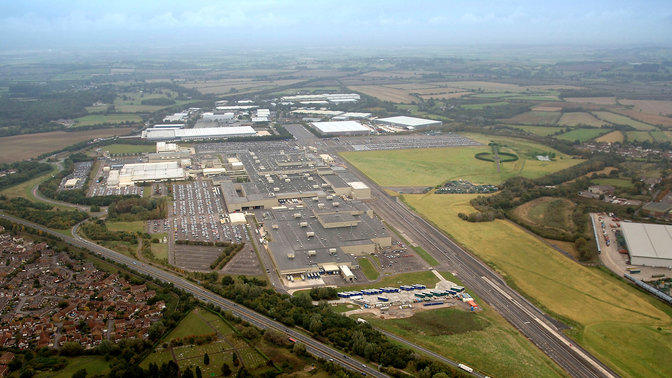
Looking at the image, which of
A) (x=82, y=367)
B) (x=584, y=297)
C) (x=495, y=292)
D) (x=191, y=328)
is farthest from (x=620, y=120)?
(x=82, y=367)

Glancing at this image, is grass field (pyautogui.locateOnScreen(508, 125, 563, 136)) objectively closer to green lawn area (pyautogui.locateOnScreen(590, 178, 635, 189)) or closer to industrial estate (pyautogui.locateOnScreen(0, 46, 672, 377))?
industrial estate (pyautogui.locateOnScreen(0, 46, 672, 377))

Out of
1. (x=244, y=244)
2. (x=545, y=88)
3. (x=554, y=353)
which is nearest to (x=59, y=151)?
(x=244, y=244)

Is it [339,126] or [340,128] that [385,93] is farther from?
[340,128]

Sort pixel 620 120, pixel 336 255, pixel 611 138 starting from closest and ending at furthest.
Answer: pixel 336 255
pixel 611 138
pixel 620 120

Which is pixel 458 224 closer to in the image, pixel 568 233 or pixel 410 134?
pixel 568 233

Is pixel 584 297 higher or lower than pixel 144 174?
lower

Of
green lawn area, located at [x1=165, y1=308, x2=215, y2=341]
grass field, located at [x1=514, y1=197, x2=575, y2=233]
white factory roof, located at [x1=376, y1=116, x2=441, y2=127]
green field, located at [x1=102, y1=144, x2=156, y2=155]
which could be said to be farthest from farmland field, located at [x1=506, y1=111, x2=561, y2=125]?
green lawn area, located at [x1=165, y1=308, x2=215, y2=341]
